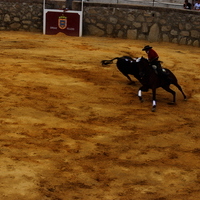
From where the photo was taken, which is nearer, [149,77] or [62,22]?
[149,77]

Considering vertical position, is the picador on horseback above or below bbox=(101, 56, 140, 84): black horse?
above

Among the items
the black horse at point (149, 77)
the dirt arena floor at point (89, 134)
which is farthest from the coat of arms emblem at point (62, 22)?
the black horse at point (149, 77)

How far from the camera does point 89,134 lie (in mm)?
10461

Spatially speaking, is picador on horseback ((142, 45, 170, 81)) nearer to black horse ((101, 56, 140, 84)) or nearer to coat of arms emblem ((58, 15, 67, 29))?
black horse ((101, 56, 140, 84))

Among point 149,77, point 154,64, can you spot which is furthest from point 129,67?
point 149,77

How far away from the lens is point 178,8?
2314cm

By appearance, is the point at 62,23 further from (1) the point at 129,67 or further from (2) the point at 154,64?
(2) the point at 154,64

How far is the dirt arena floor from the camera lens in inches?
320

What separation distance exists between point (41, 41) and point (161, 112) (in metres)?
9.07

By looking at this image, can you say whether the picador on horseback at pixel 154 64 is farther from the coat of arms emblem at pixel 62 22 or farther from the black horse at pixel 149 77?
the coat of arms emblem at pixel 62 22

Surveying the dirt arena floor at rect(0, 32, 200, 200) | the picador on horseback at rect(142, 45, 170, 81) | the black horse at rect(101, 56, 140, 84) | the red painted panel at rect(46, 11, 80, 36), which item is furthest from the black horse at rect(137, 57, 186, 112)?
the red painted panel at rect(46, 11, 80, 36)

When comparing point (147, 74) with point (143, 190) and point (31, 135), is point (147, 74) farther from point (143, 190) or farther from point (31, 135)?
point (143, 190)

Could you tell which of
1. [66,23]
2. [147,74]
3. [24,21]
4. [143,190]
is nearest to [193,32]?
[66,23]

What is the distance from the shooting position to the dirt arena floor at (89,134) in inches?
320
